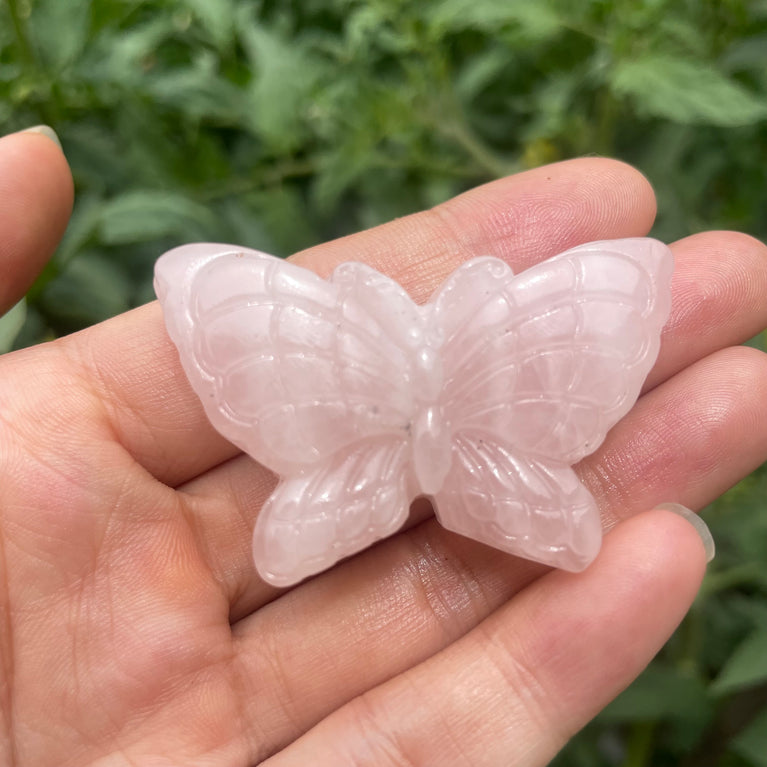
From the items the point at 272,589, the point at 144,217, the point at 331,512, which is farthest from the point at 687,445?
the point at 144,217

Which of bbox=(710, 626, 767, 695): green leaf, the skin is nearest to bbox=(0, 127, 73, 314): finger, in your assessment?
the skin

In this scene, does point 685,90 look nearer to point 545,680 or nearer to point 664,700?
point 545,680

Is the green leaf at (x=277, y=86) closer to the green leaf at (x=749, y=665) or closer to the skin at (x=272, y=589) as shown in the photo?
the skin at (x=272, y=589)

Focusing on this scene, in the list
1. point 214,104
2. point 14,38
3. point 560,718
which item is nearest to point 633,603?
point 560,718

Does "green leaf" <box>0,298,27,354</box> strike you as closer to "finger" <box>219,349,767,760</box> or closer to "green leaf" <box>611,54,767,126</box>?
"finger" <box>219,349,767,760</box>

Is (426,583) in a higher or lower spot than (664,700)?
higher

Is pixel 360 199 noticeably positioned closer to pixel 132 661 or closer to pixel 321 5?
pixel 321 5
